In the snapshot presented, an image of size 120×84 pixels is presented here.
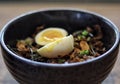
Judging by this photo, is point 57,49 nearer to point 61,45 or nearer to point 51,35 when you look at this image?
point 61,45

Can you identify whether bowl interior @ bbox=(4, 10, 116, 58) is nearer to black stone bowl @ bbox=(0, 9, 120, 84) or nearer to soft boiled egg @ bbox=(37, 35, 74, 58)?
black stone bowl @ bbox=(0, 9, 120, 84)

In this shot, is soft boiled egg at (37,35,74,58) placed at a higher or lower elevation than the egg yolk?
higher

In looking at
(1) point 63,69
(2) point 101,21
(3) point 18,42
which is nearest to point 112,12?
(2) point 101,21

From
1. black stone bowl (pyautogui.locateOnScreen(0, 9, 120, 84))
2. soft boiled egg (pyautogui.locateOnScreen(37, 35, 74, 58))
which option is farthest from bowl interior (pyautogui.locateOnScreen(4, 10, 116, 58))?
soft boiled egg (pyautogui.locateOnScreen(37, 35, 74, 58))

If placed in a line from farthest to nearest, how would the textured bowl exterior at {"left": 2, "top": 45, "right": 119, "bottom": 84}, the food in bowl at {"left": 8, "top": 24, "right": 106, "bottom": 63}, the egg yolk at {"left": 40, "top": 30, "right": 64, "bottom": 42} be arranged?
the egg yolk at {"left": 40, "top": 30, "right": 64, "bottom": 42}, the food in bowl at {"left": 8, "top": 24, "right": 106, "bottom": 63}, the textured bowl exterior at {"left": 2, "top": 45, "right": 119, "bottom": 84}

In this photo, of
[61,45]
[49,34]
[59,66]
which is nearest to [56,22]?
[49,34]

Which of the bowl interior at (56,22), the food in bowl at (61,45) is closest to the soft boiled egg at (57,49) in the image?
the food in bowl at (61,45)

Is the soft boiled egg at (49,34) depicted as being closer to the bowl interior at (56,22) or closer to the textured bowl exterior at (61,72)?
the bowl interior at (56,22)
